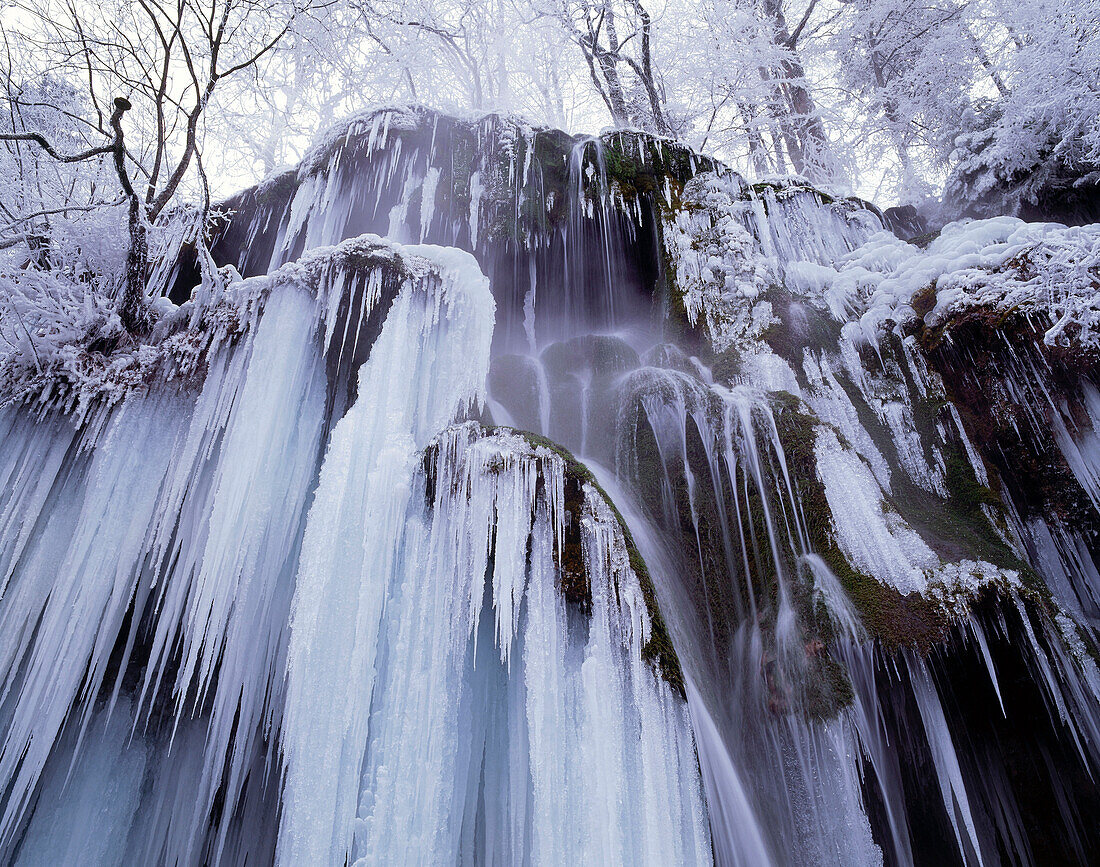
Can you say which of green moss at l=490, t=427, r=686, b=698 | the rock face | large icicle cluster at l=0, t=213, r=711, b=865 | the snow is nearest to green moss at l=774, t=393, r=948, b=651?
the rock face

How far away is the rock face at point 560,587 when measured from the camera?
2.79 meters

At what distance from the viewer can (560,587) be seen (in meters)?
3.04

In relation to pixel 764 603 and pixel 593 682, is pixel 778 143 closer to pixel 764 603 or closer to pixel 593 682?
pixel 764 603

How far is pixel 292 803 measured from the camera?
267 cm

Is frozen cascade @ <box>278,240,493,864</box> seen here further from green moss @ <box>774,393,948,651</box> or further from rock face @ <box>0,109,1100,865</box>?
green moss @ <box>774,393,948,651</box>


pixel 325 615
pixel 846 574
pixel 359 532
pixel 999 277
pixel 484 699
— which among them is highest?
pixel 999 277

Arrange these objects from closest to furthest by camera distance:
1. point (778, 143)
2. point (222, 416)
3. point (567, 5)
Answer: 1. point (222, 416)
2. point (567, 5)
3. point (778, 143)

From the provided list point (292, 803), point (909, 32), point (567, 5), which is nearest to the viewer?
point (292, 803)

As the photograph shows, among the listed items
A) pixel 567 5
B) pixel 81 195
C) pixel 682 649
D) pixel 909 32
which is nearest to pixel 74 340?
pixel 81 195

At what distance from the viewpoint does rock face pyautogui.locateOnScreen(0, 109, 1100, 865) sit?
2.79 metres

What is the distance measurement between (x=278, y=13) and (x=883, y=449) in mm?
8696

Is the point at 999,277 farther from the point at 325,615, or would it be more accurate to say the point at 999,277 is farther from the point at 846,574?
the point at 325,615

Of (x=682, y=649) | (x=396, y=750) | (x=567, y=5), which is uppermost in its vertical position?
(x=567, y=5)

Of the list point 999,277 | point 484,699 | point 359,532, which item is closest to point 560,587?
point 484,699
